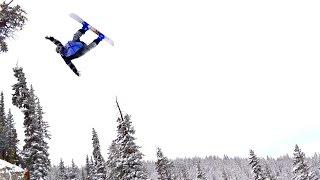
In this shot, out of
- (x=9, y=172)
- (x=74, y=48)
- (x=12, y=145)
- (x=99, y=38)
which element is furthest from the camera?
(x=12, y=145)

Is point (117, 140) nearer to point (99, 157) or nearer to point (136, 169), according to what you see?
point (136, 169)

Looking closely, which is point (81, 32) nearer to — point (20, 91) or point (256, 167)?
point (20, 91)

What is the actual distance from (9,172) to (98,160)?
53.8m

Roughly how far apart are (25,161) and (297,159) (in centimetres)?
3726

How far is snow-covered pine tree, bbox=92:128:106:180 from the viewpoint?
64.2 meters

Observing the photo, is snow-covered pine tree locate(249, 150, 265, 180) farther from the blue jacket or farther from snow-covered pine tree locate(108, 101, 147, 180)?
the blue jacket

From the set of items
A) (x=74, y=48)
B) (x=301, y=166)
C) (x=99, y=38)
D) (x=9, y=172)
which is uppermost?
(x=301, y=166)

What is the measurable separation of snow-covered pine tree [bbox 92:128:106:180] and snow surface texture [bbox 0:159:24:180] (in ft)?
171

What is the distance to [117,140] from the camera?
40344 millimetres

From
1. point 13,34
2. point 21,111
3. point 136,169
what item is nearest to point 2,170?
point 13,34

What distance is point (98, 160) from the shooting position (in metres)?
65.6

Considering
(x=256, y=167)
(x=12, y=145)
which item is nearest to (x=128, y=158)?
(x=12, y=145)

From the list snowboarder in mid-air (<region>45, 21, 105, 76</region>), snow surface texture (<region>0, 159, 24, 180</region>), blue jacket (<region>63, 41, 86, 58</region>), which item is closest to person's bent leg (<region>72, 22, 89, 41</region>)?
snowboarder in mid-air (<region>45, 21, 105, 76</region>)

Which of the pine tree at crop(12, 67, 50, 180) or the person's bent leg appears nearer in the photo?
the person's bent leg
